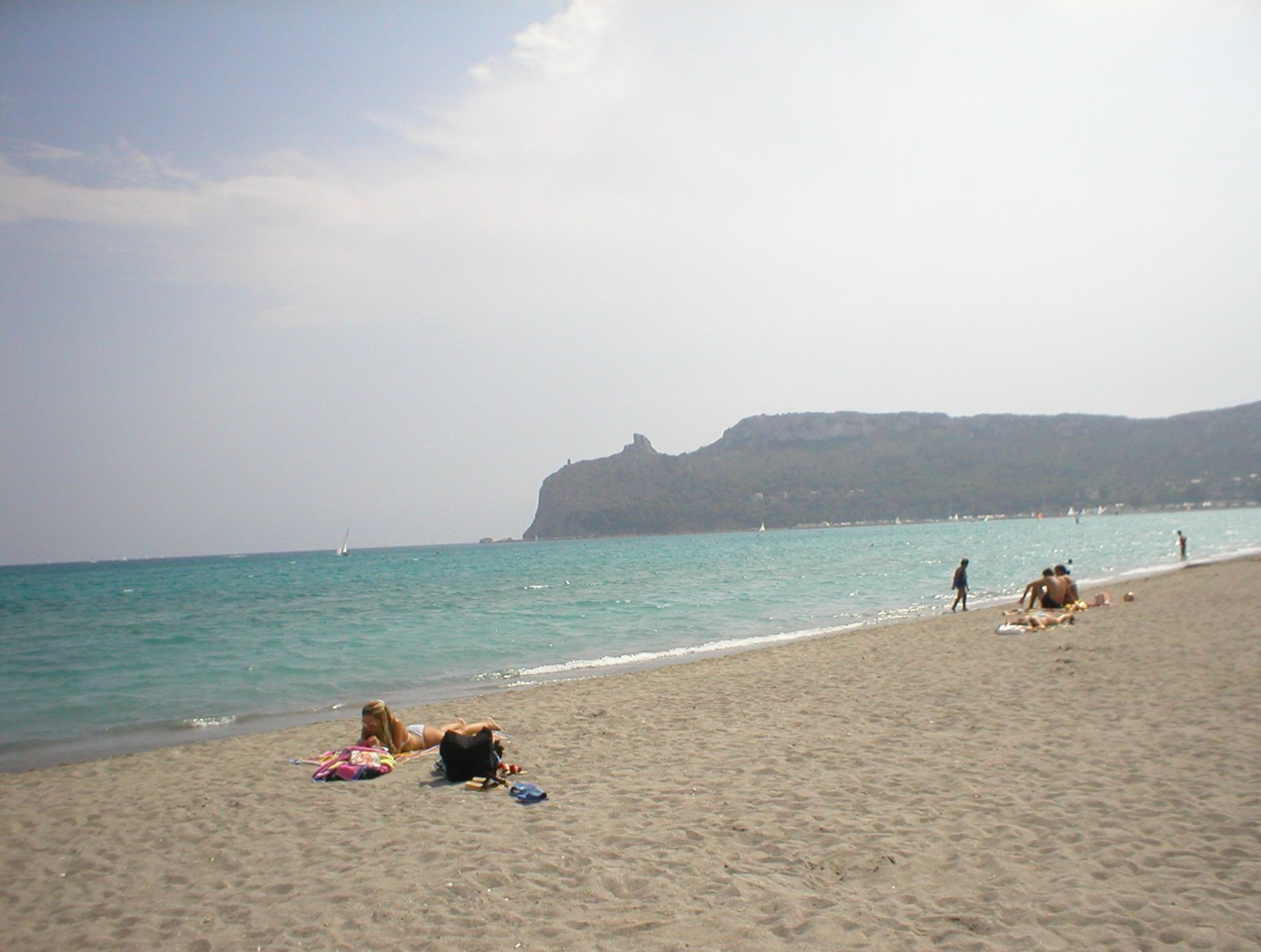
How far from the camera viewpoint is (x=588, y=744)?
337 inches

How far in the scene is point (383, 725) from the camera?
8578 millimetres

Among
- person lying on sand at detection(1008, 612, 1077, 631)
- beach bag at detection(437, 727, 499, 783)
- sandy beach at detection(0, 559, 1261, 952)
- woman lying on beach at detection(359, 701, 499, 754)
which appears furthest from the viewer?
person lying on sand at detection(1008, 612, 1077, 631)

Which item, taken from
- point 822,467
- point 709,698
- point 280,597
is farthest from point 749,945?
point 822,467

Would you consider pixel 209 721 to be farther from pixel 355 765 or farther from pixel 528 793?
pixel 528 793

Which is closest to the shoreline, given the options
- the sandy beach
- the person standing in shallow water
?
the sandy beach

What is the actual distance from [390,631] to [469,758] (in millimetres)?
16169

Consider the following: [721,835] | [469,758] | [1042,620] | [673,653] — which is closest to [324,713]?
[469,758]

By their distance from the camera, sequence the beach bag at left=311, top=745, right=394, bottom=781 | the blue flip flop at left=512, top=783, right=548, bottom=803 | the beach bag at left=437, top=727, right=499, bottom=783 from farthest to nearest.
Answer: the beach bag at left=311, top=745, right=394, bottom=781, the beach bag at left=437, top=727, right=499, bottom=783, the blue flip flop at left=512, top=783, right=548, bottom=803

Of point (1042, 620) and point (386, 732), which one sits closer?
point (386, 732)

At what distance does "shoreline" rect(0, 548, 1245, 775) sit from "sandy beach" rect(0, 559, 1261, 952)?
974mm

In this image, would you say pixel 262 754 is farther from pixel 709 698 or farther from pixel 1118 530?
pixel 1118 530

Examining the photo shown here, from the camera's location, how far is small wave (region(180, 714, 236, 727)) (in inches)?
460

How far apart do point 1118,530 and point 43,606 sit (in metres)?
84.7

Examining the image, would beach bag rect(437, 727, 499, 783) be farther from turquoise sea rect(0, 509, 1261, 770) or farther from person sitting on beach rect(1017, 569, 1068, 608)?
→ person sitting on beach rect(1017, 569, 1068, 608)
